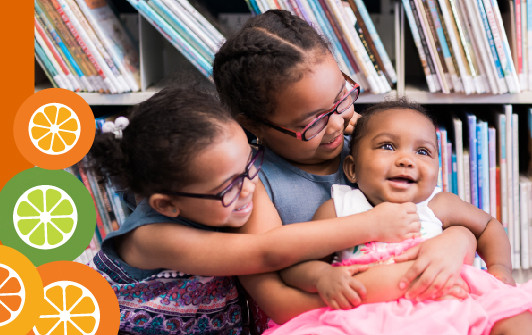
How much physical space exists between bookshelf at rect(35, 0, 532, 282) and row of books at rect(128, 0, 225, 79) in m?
0.08

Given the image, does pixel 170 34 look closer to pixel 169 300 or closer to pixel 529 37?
pixel 169 300

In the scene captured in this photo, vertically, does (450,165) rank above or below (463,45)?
below

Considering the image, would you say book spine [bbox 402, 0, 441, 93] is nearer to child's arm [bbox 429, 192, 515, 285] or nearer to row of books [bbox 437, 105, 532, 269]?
row of books [bbox 437, 105, 532, 269]

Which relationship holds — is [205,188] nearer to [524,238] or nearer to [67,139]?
[67,139]

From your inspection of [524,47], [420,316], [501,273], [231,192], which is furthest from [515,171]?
[231,192]

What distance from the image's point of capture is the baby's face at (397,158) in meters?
1.08

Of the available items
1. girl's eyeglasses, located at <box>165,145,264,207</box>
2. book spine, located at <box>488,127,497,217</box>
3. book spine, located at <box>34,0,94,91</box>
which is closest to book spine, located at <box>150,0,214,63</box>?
book spine, located at <box>34,0,94,91</box>

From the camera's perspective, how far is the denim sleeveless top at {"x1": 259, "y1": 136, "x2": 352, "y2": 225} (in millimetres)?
1137

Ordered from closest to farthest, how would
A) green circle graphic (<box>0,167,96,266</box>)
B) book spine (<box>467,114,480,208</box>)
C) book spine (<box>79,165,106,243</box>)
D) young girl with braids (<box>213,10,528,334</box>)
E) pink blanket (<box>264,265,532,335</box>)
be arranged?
pink blanket (<box>264,265,532,335</box>), young girl with braids (<box>213,10,528,334</box>), green circle graphic (<box>0,167,96,266</box>), book spine (<box>467,114,480,208</box>), book spine (<box>79,165,106,243</box>)

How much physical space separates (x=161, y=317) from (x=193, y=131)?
0.38 m

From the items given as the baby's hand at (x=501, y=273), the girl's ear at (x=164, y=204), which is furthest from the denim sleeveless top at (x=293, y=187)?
the baby's hand at (x=501, y=273)

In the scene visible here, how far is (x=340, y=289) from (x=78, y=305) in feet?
1.70

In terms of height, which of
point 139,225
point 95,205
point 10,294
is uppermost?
point 139,225

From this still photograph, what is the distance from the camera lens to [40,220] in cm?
125
